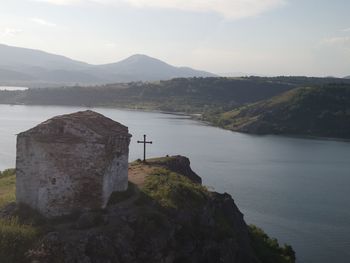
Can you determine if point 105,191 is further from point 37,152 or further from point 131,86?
point 131,86

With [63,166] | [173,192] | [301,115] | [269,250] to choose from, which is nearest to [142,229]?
[173,192]

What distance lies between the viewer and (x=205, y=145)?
86.7 meters

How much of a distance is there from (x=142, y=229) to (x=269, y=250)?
12.9 metres

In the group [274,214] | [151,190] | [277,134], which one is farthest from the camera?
[277,134]

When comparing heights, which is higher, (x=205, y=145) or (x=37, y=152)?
(x=37, y=152)

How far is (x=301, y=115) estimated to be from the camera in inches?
4742

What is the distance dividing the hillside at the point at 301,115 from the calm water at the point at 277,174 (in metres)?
8.73

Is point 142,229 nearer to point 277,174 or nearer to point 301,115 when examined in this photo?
point 277,174

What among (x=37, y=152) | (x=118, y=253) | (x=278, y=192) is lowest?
(x=278, y=192)

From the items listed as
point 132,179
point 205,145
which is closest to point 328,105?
point 205,145

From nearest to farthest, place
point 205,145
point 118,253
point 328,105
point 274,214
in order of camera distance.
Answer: point 118,253 → point 274,214 → point 205,145 → point 328,105

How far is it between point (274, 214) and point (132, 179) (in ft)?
62.9

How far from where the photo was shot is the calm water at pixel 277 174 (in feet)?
127

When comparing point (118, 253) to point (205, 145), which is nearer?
point (118, 253)
